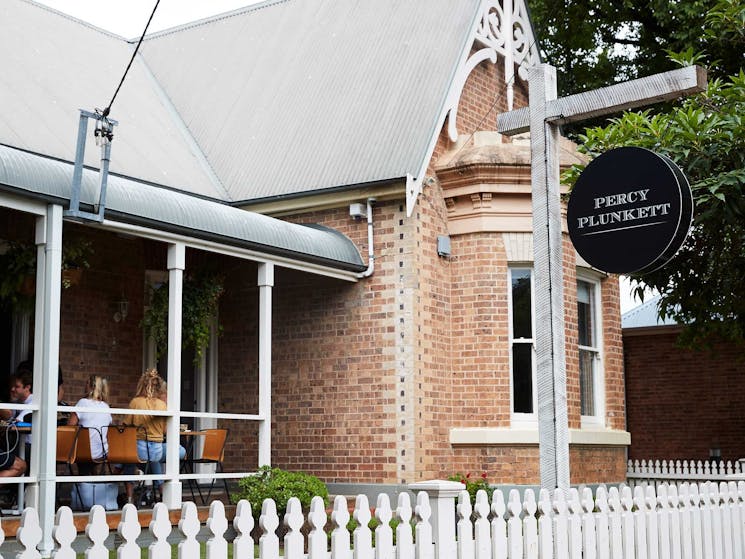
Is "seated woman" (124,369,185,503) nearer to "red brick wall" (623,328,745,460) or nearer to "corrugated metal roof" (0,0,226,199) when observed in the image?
"corrugated metal roof" (0,0,226,199)

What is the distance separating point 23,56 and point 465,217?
19.7ft

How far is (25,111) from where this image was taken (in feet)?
40.7

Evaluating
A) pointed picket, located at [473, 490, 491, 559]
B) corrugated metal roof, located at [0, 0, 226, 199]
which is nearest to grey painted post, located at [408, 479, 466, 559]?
pointed picket, located at [473, 490, 491, 559]

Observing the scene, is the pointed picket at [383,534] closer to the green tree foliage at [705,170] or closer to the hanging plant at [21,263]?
the green tree foliage at [705,170]

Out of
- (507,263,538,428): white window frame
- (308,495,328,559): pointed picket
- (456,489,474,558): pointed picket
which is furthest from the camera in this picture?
(507,263,538,428): white window frame

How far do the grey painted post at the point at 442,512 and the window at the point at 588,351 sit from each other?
8.31 meters

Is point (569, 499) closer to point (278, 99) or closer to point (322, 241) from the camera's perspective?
point (322, 241)

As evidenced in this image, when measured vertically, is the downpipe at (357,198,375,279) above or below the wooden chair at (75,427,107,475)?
above

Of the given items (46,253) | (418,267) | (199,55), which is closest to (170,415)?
(46,253)

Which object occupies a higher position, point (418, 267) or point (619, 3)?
point (619, 3)

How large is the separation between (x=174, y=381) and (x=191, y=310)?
2129 mm

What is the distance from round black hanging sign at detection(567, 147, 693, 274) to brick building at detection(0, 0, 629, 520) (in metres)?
4.67

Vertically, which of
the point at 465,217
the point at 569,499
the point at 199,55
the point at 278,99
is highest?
the point at 199,55

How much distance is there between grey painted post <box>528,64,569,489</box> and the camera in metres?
7.50
